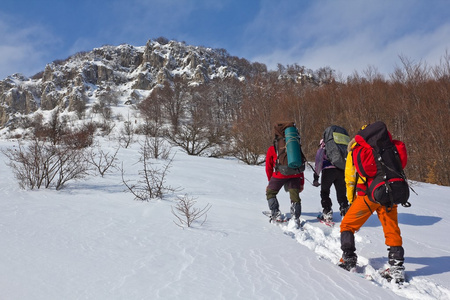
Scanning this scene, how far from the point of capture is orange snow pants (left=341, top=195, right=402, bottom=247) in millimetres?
2252

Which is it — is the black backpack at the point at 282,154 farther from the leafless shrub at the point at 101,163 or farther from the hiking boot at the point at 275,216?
the leafless shrub at the point at 101,163

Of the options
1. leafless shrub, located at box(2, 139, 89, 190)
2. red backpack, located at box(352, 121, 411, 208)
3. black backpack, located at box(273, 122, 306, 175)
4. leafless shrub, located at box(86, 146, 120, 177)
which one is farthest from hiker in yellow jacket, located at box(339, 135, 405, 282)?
leafless shrub, located at box(86, 146, 120, 177)

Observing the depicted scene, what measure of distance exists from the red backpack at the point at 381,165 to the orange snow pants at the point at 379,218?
0.38 feet

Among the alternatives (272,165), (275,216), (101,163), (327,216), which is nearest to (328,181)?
(327,216)

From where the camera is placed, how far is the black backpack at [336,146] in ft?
11.8

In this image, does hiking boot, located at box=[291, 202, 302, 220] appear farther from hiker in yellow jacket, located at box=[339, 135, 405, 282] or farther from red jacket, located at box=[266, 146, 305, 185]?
hiker in yellow jacket, located at box=[339, 135, 405, 282]

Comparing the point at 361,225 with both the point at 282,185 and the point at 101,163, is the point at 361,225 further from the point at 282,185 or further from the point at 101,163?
the point at 101,163

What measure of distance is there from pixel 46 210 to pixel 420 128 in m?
15.6

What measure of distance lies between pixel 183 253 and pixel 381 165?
2.01 meters

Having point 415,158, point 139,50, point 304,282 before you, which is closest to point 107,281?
point 304,282

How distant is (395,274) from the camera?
6.98 feet

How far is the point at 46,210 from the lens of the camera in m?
3.33

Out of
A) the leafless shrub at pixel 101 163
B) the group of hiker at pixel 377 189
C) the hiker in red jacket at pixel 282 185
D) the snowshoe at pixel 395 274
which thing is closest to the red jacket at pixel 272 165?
the hiker in red jacket at pixel 282 185

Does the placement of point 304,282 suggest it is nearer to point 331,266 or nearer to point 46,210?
point 331,266
